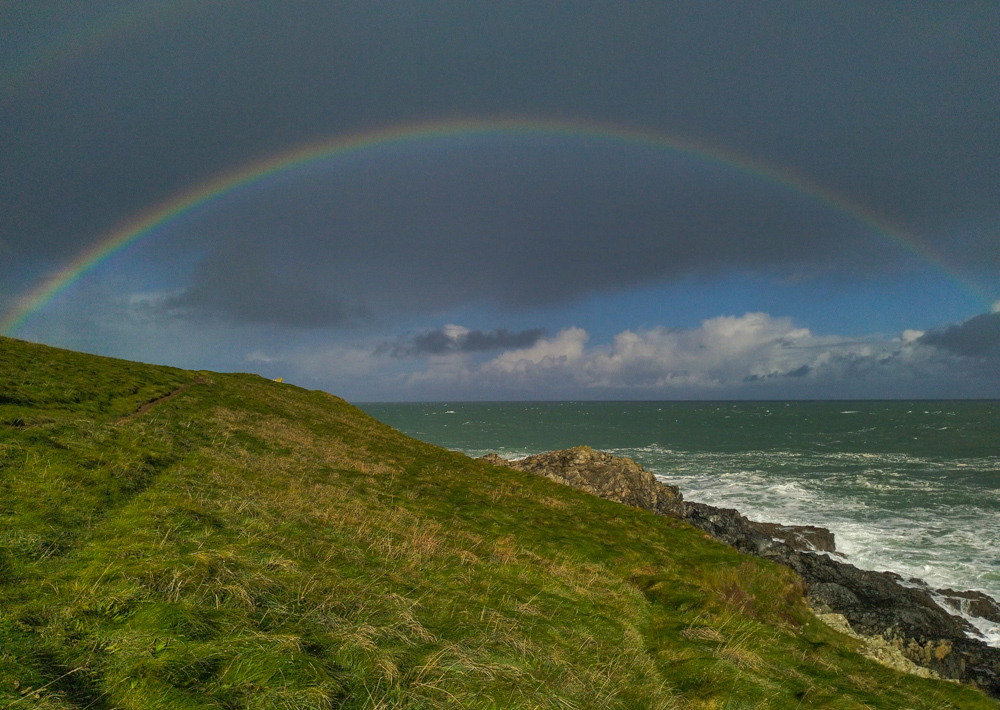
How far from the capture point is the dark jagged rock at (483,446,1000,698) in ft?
70.5

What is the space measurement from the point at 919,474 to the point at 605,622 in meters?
74.9

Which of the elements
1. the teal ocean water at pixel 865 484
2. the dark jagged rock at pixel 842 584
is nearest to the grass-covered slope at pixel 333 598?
the dark jagged rock at pixel 842 584

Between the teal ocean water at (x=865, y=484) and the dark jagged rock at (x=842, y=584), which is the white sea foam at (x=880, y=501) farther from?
the dark jagged rock at (x=842, y=584)

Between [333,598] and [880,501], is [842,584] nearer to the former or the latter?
[880,501]

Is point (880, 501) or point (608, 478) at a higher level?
point (608, 478)

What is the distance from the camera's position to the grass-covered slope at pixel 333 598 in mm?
5750

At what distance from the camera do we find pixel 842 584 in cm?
2792

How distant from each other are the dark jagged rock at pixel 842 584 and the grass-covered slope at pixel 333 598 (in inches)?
356

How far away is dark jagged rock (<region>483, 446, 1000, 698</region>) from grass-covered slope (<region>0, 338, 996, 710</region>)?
356 inches

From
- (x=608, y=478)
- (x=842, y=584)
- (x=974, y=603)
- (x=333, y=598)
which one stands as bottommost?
(x=974, y=603)

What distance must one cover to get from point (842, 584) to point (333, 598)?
32.1 metres

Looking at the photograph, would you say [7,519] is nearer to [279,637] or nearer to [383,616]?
[279,637]

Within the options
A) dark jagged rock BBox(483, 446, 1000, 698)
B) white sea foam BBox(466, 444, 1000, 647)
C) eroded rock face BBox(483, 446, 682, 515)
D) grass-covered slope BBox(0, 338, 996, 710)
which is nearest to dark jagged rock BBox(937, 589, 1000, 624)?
dark jagged rock BBox(483, 446, 1000, 698)

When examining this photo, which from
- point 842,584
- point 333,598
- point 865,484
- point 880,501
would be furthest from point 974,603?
point 333,598
